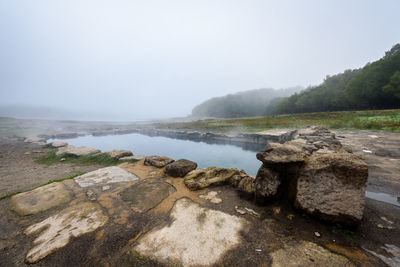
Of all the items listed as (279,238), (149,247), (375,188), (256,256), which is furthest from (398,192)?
(149,247)

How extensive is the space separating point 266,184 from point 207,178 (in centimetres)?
157

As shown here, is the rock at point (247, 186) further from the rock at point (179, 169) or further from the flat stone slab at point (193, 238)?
the rock at point (179, 169)

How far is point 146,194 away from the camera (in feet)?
10.9

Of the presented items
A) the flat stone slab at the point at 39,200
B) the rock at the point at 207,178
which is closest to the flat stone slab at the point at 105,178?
the flat stone slab at the point at 39,200

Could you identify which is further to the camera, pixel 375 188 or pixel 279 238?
pixel 375 188

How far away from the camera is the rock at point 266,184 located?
8.89 ft

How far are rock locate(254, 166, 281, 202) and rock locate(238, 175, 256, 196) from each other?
294 mm

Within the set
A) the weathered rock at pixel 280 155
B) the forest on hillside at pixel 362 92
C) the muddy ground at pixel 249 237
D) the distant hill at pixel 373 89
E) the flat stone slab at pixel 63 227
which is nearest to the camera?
the muddy ground at pixel 249 237

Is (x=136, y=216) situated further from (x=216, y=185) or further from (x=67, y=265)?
(x=216, y=185)

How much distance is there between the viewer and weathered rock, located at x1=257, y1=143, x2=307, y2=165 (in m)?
2.66

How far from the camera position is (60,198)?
10.4 feet

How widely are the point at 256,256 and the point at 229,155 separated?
887 centimetres

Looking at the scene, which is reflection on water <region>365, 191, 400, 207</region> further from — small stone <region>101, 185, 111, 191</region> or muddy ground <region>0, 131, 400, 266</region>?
small stone <region>101, 185, 111, 191</region>

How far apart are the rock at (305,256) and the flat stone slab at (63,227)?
110 inches
